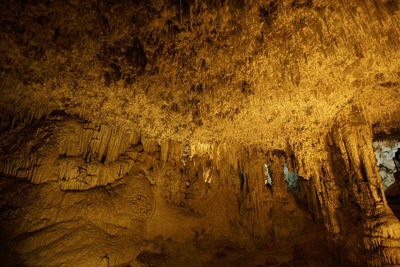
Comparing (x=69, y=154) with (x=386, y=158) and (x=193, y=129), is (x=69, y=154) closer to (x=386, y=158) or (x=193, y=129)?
(x=193, y=129)

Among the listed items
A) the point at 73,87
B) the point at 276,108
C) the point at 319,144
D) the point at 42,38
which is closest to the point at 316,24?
the point at 276,108

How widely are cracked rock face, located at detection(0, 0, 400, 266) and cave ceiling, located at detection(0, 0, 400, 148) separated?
0.03 meters

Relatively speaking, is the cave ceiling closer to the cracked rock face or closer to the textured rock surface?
the cracked rock face

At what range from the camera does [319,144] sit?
6.63 meters

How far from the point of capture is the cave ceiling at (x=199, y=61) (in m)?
3.33

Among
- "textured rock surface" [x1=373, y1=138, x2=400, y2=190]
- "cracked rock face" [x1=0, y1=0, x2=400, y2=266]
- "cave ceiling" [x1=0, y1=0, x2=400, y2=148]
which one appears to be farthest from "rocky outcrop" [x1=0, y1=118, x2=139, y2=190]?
"textured rock surface" [x1=373, y1=138, x2=400, y2=190]

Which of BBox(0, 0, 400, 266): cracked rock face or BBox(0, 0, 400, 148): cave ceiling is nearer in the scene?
BBox(0, 0, 400, 148): cave ceiling

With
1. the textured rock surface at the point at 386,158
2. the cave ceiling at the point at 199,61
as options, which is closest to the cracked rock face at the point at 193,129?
the cave ceiling at the point at 199,61

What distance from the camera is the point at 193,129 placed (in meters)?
6.64

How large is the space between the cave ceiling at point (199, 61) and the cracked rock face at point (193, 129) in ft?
0.09

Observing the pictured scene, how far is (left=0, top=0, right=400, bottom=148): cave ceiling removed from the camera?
333cm

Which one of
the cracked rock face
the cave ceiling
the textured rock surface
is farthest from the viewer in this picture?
the textured rock surface

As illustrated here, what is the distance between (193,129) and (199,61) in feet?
8.89

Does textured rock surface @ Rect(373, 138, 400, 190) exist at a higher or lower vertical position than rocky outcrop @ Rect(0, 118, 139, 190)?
higher
